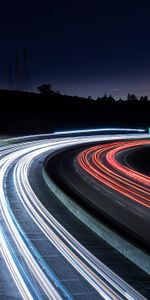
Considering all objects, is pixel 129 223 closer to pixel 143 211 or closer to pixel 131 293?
pixel 143 211

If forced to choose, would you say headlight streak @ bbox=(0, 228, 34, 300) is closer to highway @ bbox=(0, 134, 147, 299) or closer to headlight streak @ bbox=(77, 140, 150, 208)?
highway @ bbox=(0, 134, 147, 299)

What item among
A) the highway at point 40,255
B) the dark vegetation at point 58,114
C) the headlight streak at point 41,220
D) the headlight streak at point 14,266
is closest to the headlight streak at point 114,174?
the headlight streak at point 41,220

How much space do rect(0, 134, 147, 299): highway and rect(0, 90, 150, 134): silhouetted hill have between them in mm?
56295

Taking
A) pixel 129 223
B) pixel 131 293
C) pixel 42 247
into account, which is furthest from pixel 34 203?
pixel 131 293

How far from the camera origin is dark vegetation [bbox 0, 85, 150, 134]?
9550 centimetres

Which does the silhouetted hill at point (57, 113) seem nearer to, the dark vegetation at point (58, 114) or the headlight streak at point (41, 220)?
the dark vegetation at point (58, 114)

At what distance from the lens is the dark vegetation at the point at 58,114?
9550cm

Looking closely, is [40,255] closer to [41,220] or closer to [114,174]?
[41,220]

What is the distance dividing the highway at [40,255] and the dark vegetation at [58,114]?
55838mm

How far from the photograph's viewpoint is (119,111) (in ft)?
415

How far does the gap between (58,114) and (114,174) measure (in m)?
67.7

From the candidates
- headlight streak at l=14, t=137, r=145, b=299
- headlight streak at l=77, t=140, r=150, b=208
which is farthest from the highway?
headlight streak at l=77, t=140, r=150, b=208

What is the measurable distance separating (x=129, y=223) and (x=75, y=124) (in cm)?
7982

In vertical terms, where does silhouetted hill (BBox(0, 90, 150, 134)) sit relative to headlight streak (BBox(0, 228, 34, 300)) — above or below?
above
